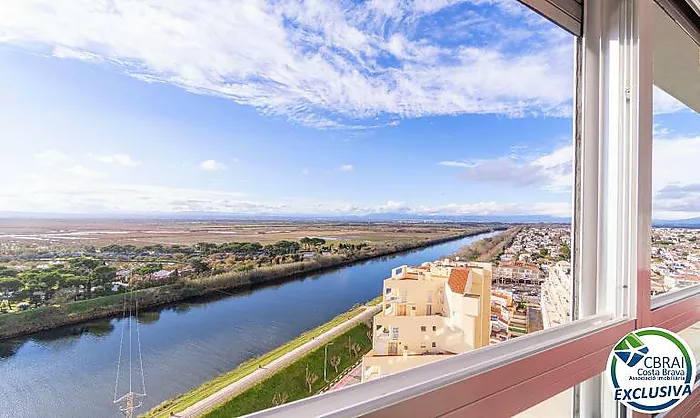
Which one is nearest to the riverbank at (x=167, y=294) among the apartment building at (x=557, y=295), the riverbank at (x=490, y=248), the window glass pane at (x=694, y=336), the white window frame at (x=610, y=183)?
the riverbank at (x=490, y=248)

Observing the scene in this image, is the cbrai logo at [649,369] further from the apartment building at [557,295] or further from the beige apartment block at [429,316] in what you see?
the beige apartment block at [429,316]

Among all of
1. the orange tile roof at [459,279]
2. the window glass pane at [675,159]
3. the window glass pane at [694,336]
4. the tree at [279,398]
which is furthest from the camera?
the window glass pane at [694,336]

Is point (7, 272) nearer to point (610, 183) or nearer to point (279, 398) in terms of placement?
point (279, 398)

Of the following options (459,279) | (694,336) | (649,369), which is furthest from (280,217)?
(694,336)

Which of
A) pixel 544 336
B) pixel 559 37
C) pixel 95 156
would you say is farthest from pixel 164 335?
pixel 559 37

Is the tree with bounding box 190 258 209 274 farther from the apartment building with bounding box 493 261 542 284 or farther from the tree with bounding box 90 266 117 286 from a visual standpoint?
the apartment building with bounding box 493 261 542 284

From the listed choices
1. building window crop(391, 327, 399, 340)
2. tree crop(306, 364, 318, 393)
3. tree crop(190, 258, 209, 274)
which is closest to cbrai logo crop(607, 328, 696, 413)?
building window crop(391, 327, 399, 340)
